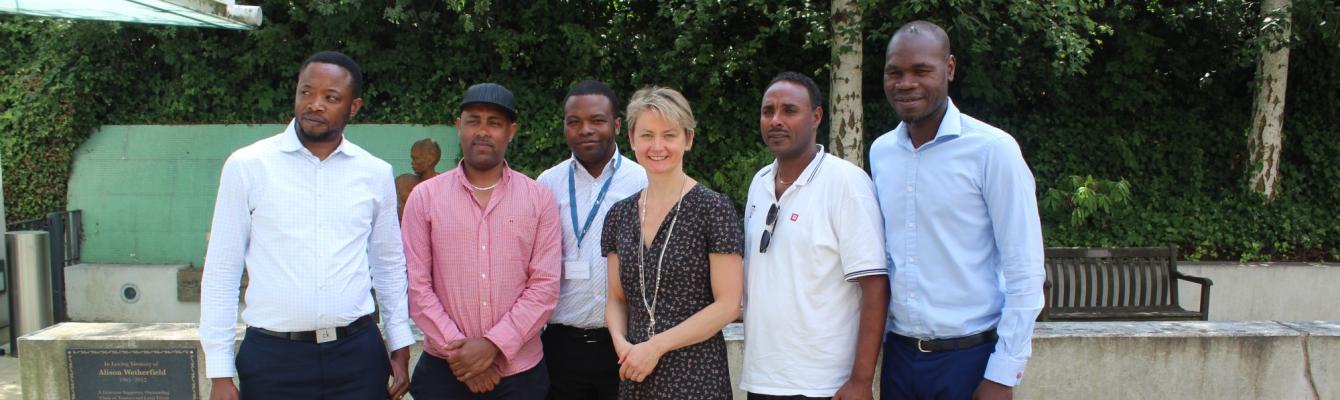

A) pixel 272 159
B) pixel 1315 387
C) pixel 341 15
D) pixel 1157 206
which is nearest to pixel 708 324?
pixel 272 159

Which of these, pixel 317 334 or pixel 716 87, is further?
pixel 716 87

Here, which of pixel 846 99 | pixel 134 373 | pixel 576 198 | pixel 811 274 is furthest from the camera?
pixel 846 99

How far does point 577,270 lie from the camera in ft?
10.6

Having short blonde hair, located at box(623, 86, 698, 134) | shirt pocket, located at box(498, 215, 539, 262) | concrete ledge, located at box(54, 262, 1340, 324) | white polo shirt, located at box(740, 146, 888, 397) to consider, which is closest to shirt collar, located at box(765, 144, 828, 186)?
white polo shirt, located at box(740, 146, 888, 397)

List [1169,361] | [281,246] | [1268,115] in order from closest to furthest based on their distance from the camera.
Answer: [281,246] < [1169,361] < [1268,115]

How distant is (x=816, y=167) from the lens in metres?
2.73

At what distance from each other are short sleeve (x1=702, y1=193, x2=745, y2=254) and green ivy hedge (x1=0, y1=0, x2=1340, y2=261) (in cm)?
587

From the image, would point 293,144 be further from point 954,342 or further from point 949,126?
point 954,342

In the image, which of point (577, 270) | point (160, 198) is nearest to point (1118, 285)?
point (577, 270)

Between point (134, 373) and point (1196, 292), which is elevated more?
point (134, 373)

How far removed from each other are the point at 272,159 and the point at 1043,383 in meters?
3.60

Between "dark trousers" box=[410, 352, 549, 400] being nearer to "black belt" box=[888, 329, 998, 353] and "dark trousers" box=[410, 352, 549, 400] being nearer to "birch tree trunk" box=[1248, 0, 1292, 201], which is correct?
"black belt" box=[888, 329, 998, 353]

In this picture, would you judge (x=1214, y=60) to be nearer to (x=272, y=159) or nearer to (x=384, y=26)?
(x=384, y=26)

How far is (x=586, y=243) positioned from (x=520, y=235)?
Answer: 12.1 inches
